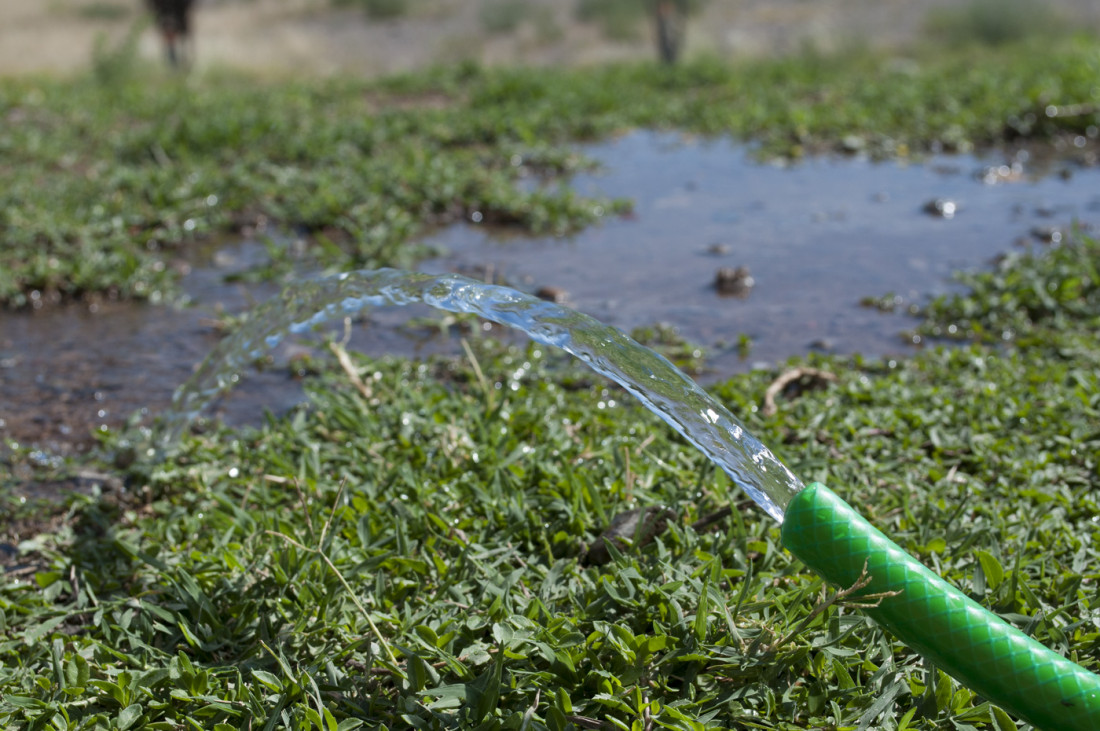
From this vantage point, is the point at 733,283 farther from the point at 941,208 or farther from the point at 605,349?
the point at 605,349

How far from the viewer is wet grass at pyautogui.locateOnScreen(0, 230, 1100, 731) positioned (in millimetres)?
1752

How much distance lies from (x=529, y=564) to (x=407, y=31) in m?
20.1

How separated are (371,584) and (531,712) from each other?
23.2 inches

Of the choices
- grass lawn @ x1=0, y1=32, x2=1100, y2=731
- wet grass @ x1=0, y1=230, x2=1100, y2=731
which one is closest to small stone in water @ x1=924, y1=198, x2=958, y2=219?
grass lawn @ x1=0, y1=32, x2=1100, y2=731

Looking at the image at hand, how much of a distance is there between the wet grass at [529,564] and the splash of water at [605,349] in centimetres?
22

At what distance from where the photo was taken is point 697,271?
4234mm

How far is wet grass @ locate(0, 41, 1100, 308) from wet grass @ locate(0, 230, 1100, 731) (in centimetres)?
172

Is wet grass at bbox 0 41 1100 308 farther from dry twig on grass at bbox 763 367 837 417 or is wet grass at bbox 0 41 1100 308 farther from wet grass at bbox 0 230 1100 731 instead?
dry twig on grass at bbox 763 367 837 417

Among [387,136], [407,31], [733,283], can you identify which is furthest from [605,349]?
[407,31]

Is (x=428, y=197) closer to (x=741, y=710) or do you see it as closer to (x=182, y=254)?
(x=182, y=254)

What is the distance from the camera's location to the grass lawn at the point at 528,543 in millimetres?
1760

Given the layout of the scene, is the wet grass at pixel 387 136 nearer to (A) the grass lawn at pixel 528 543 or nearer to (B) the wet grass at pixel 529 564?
(A) the grass lawn at pixel 528 543

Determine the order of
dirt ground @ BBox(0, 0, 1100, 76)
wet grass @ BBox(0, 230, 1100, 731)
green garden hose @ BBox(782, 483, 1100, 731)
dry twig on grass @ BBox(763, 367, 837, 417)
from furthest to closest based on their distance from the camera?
dirt ground @ BBox(0, 0, 1100, 76)
dry twig on grass @ BBox(763, 367, 837, 417)
wet grass @ BBox(0, 230, 1100, 731)
green garden hose @ BBox(782, 483, 1100, 731)

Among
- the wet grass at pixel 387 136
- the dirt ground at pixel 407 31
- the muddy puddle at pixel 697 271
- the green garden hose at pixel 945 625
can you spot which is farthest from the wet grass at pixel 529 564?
the dirt ground at pixel 407 31
